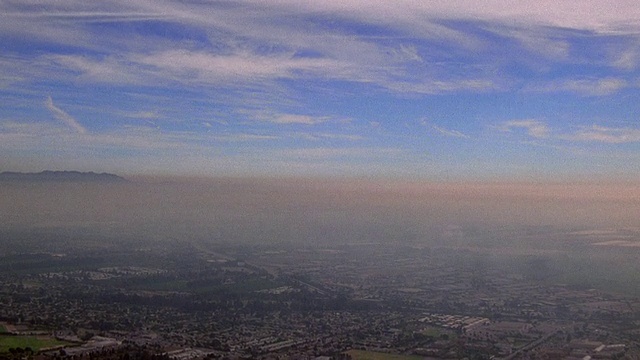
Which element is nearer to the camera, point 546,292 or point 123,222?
point 546,292

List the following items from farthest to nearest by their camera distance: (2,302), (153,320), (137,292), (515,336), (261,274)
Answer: (261,274), (137,292), (2,302), (153,320), (515,336)

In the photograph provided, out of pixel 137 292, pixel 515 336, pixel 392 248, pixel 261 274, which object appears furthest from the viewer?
pixel 392 248

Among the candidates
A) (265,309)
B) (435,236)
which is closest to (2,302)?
(265,309)

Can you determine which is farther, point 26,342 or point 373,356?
point 26,342

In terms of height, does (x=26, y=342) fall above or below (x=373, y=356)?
above

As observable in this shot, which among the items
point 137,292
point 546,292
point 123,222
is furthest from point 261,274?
point 123,222

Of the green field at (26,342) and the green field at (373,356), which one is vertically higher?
the green field at (26,342)

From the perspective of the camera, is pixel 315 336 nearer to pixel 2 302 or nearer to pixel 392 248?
pixel 2 302

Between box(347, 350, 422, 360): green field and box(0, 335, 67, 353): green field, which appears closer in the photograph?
box(0, 335, 67, 353): green field
